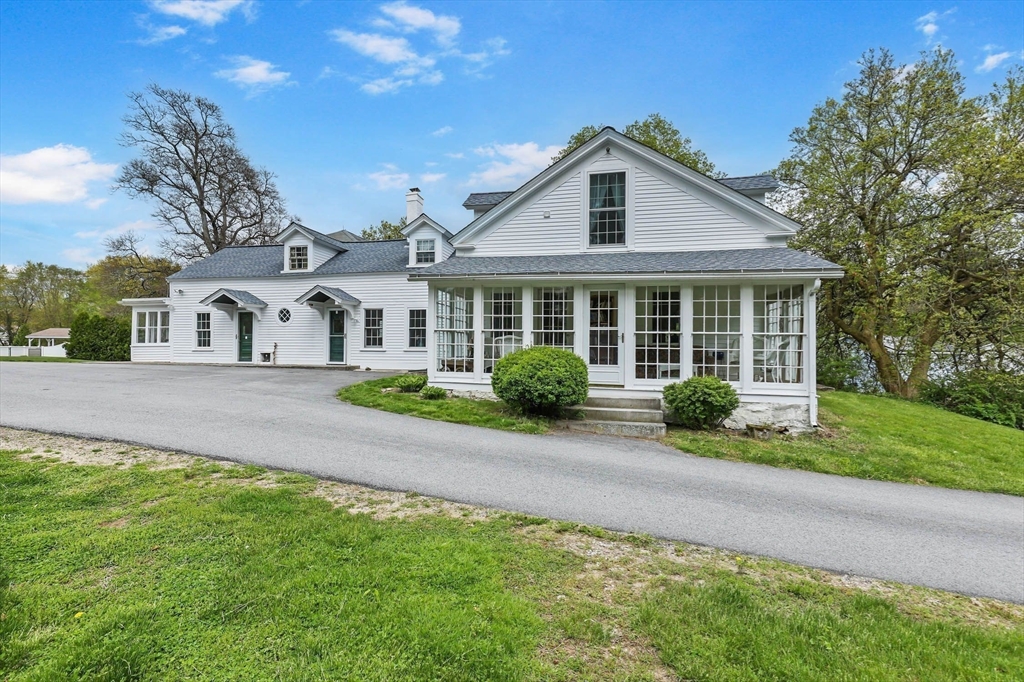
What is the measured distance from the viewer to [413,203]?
20016 millimetres

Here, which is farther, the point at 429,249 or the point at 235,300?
the point at 235,300

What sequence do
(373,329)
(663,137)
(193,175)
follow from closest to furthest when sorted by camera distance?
(373,329), (663,137), (193,175)

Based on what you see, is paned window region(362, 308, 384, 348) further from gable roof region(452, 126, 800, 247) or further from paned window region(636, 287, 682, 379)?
paned window region(636, 287, 682, 379)

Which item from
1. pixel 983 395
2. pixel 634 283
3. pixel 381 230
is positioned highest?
pixel 381 230

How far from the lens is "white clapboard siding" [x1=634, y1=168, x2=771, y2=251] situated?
11.3m

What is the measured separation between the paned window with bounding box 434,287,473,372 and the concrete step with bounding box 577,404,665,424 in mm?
3451

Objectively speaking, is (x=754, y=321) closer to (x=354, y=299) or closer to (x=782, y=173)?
(x=782, y=173)

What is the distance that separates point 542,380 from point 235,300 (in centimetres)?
1618

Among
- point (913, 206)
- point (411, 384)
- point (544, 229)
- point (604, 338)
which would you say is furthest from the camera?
point (913, 206)

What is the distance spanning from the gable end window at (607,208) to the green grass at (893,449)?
556cm

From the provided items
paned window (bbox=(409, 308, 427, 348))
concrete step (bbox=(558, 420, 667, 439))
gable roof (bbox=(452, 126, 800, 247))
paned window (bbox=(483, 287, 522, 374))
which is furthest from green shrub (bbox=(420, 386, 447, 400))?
A: paned window (bbox=(409, 308, 427, 348))

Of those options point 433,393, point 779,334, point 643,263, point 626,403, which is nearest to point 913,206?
point 779,334

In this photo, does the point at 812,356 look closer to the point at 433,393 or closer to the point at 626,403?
the point at 626,403

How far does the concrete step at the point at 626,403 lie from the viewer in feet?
31.5
